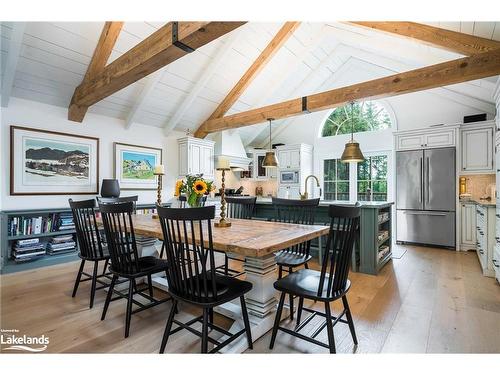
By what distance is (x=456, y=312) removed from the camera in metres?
2.21

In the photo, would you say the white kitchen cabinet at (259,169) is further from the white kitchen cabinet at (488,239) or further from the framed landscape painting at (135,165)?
the white kitchen cabinet at (488,239)

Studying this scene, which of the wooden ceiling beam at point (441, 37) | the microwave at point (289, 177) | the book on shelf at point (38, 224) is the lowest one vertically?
the book on shelf at point (38, 224)

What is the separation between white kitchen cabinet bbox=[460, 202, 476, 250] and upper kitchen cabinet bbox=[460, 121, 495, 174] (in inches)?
24.0

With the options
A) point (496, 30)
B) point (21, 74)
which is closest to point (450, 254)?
point (496, 30)

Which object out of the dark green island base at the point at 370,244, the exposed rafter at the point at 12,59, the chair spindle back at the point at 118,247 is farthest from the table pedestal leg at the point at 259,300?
the exposed rafter at the point at 12,59

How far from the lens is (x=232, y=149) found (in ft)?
20.8

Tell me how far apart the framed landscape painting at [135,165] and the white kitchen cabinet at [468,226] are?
554 centimetres

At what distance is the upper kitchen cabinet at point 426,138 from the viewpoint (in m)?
4.38

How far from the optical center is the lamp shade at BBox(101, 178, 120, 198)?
419cm

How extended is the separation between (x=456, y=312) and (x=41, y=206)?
510cm

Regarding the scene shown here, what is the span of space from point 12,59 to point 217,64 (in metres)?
2.67
